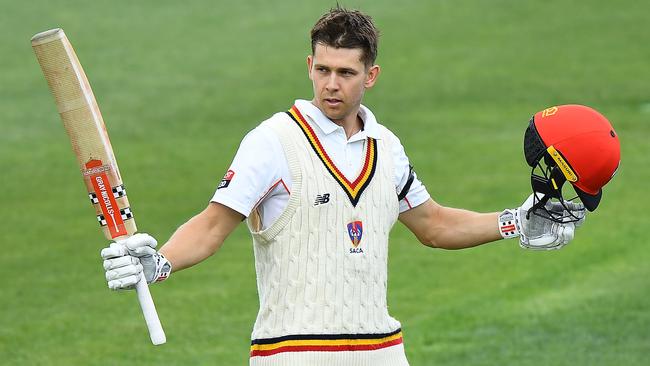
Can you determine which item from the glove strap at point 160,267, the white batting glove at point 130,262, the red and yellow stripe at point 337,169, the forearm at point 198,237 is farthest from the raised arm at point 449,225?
the white batting glove at point 130,262

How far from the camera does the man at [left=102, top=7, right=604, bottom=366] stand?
19.8 ft

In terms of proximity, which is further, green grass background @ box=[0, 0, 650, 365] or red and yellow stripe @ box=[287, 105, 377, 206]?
green grass background @ box=[0, 0, 650, 365]

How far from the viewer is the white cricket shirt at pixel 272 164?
596cm

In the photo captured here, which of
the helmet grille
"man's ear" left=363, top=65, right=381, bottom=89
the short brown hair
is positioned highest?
the short brown hair

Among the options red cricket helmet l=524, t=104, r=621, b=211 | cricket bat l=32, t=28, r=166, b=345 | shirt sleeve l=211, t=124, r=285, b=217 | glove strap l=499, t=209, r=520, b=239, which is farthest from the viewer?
glove strap l=499, t=209, r=520, b=239

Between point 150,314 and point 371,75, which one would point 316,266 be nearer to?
point 150,314

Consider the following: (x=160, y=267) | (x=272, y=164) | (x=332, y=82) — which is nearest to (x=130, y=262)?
(x=160, y=267)

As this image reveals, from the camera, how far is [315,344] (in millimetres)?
6129

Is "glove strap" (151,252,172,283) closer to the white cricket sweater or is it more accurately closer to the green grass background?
the white cricket sweater

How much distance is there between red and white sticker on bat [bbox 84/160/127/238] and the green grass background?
4340 mm

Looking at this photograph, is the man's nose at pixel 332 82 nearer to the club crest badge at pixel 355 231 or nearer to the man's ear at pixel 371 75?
the man's ear at pixel 371 75

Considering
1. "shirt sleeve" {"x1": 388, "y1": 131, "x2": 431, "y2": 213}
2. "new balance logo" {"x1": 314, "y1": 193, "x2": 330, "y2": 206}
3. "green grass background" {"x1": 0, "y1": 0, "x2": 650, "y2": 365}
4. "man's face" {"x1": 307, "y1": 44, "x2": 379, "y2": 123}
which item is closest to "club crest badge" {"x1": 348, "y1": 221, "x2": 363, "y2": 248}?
"new balance logo" {"x1": 314, "y1": 193, "x2": 330, "y2": 206}

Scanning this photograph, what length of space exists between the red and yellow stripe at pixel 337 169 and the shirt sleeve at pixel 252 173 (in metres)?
0.17

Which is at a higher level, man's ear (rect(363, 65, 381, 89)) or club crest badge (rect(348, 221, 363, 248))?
man's ear (rect(363, 65, 381, 89))
